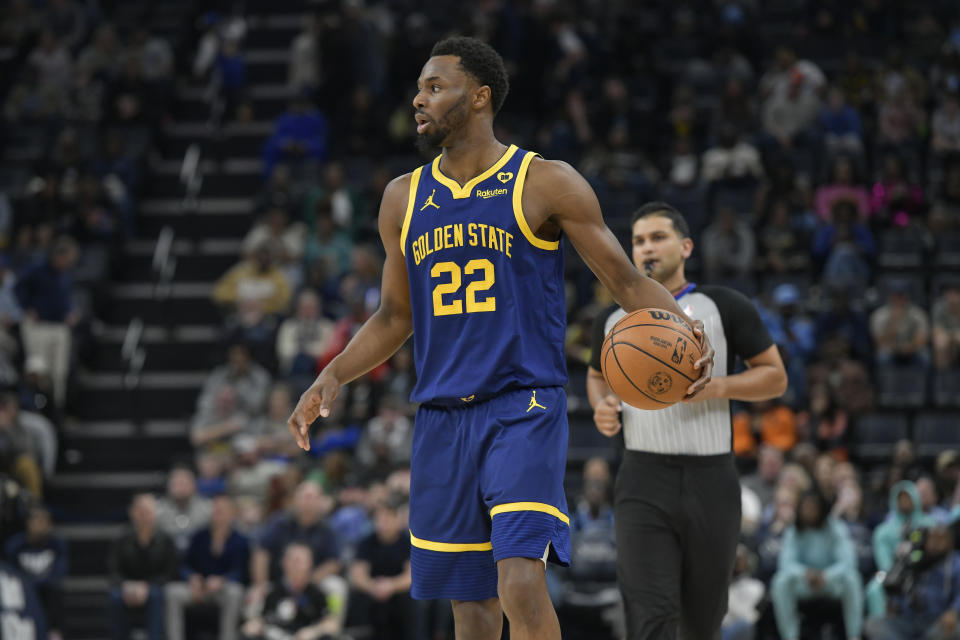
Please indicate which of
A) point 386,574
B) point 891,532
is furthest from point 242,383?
point 891,532

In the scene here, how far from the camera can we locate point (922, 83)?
16094 millimetres

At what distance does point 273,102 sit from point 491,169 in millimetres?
14068

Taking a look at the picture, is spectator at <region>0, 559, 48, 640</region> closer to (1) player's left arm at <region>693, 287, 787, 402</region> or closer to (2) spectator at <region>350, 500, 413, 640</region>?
(2) spectator at <region>350, 500, 413, 640</region>

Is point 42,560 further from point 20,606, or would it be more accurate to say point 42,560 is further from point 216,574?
point 216,574

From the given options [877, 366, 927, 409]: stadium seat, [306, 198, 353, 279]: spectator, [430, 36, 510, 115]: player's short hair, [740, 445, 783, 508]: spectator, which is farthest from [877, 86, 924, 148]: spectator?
Result: [430, 36, 510, 115]: player's short hair

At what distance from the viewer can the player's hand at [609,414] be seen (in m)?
5.36

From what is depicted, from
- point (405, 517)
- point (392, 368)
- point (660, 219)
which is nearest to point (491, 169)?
point (660, 219)

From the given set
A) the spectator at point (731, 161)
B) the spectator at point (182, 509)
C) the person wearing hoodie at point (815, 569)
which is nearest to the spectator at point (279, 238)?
the spectator at point (182, 509)

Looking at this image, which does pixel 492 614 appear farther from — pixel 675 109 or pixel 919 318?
pixel 675 109

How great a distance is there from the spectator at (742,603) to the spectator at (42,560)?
5591mm

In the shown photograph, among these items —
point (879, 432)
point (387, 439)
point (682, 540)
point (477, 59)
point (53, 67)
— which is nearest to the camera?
point (477, 59)

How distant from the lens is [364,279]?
46.3 feet

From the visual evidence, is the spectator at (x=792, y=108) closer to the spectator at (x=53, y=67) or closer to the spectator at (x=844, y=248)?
the spectator at (x=844, y=248)

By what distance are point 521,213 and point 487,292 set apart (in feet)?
0.95
